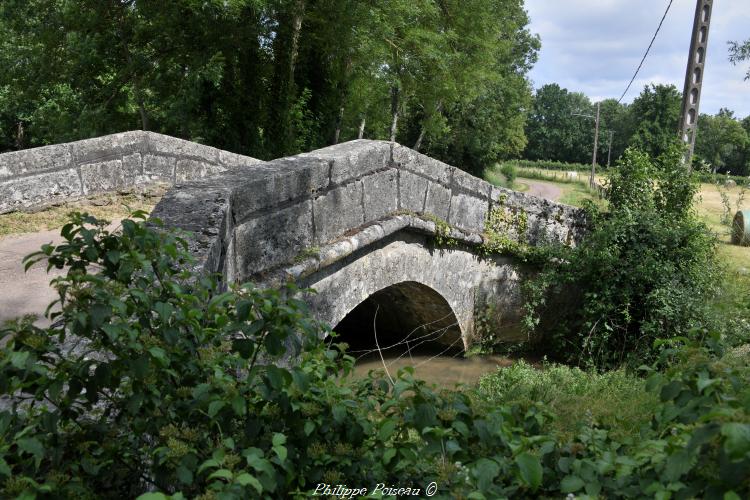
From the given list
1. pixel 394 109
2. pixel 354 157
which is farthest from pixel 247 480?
pixel 394 109

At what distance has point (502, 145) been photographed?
32.7 meters

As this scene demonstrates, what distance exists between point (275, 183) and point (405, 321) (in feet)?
13.5

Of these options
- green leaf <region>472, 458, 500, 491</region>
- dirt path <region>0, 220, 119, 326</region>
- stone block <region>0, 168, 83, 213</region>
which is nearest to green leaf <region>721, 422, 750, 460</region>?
green leaf <region>472, 458, 500, 491</region>

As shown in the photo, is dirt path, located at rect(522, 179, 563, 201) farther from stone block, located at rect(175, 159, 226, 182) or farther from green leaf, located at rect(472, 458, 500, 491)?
green leaf, located at rect(472, 458, 500, 491)

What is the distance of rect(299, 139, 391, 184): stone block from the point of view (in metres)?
5.14

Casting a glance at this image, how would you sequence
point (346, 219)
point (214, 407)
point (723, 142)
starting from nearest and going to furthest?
point (214, 407), point (346, 219), point (723, 142)

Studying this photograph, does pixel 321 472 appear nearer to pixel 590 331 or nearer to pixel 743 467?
pixel 743 467

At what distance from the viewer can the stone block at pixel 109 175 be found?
274 inches

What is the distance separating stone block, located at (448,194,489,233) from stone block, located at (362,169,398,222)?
1045 mm

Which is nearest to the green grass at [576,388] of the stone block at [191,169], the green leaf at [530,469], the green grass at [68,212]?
the green leaf at [530,469]

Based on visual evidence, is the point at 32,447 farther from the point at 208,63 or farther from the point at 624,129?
the point at 624,129

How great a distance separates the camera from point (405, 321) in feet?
26.7

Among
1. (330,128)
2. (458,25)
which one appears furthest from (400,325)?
(458,25)

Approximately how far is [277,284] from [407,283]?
283cm
